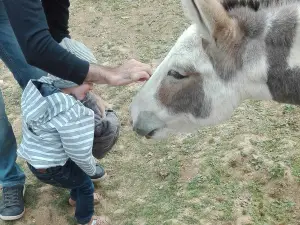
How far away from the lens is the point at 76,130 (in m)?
3.07

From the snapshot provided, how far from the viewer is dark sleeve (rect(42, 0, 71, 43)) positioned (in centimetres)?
346

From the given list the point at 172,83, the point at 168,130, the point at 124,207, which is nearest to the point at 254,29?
the point at 172,83

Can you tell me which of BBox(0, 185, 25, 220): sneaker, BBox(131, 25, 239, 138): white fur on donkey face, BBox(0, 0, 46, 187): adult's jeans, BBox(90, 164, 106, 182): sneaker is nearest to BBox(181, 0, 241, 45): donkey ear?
BBox(131, 25, 239, 138): white fur on donkey face

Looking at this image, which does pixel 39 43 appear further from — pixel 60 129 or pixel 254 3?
pixel 254 3

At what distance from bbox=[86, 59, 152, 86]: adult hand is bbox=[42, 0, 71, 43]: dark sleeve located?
2.46 feet

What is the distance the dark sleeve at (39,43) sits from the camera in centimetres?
267

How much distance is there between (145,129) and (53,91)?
58 centimetres

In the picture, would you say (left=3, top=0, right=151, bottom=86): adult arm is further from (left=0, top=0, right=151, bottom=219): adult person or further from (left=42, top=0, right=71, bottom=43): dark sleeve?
(left=42, top=0, right=71, bottom=43): dark sleeve

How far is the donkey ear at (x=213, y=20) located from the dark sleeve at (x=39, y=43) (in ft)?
2.12

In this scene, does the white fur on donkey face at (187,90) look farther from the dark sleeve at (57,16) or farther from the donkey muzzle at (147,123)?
the dark sleeve at (57,16)

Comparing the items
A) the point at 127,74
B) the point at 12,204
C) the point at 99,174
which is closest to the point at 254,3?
the point at 127,74

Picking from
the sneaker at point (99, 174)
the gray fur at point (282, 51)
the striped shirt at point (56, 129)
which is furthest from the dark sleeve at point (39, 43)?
the sneaker at point (99, 174)

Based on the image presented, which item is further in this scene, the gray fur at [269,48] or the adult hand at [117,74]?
the adult hand at [117,74]

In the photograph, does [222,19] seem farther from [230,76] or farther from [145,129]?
[145,129]
